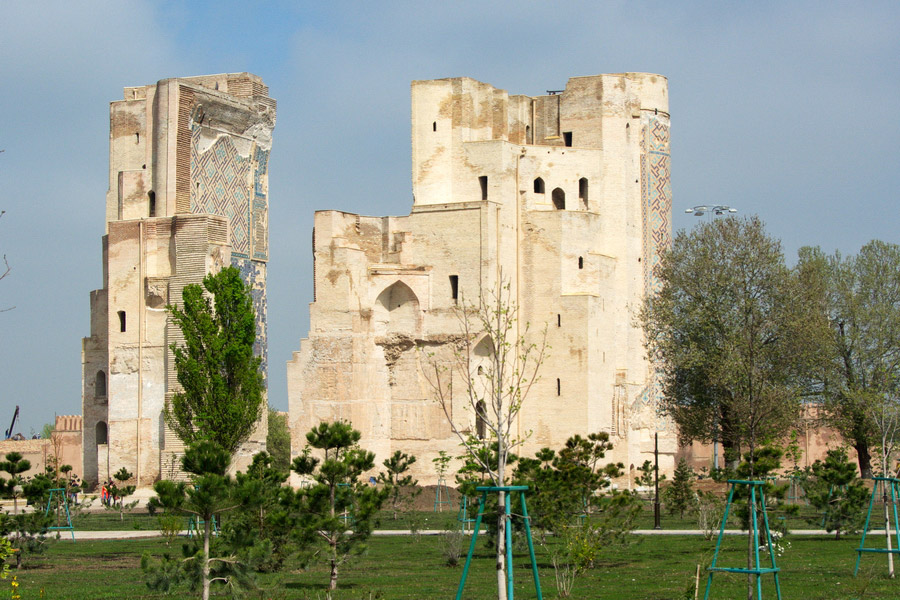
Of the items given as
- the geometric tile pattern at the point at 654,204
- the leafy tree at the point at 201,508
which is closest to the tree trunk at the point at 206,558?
the leafy tree at the point at 201,508

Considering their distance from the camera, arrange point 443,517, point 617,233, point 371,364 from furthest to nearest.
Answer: point 617,233 → point 371,364 → point 443,517

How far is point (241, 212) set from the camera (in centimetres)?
3828

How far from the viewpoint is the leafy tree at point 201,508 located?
1291cm

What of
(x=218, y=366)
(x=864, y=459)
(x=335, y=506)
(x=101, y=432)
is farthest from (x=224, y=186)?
(x=335, y=506)

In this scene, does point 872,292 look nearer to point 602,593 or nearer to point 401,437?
point 401,437

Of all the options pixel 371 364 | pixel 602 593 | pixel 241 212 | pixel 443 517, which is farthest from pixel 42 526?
pixel 371 364

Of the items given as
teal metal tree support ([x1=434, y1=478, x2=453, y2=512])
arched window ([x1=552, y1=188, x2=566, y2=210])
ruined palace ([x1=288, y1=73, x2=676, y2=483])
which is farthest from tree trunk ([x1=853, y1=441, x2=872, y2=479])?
arched window ([x1=552, y1=188, x2=566, y2=210])

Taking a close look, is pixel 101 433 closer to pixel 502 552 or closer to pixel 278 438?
pixel 278 438

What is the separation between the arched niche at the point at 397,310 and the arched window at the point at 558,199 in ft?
→ 19.0

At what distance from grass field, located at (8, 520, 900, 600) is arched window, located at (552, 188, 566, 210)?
870 inches

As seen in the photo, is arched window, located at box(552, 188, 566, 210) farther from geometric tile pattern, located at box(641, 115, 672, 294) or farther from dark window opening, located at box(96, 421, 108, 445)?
dark window opening, located at box(96, 421, 108, 445)

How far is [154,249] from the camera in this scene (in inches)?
1409

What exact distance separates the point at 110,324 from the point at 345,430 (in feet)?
67.3

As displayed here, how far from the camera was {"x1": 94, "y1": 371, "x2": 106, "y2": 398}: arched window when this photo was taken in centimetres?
3816
